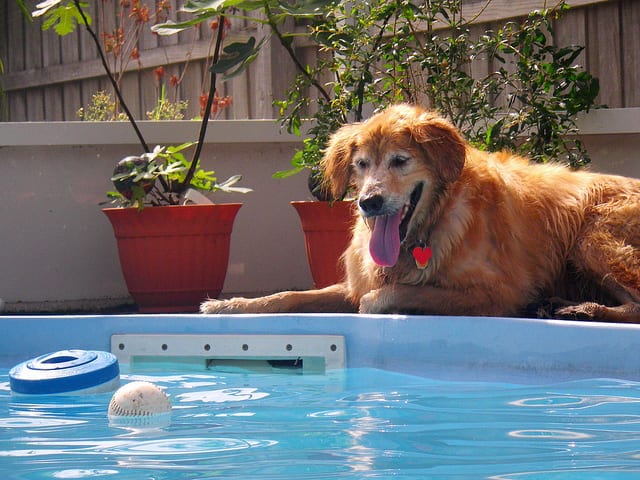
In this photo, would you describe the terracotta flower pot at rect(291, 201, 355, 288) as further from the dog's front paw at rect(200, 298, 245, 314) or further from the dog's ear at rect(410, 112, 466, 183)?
the dog's ear at rect(410, 112, 466, 183)

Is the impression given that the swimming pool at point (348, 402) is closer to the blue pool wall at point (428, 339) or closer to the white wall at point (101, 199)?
the blue pool wall at point (428, 339)

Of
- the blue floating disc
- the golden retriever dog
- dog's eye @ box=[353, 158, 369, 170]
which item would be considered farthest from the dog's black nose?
the blue floating disc

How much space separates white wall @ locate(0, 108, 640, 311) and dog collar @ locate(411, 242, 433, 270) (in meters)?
2.10

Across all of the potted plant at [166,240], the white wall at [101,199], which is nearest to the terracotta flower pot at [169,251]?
the potted plant at [166,240]

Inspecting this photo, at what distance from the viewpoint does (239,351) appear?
4145 millimetres

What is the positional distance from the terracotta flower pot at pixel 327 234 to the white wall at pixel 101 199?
0.91 m

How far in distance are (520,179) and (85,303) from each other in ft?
10.0

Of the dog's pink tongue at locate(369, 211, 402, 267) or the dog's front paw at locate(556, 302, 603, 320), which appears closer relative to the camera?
the dog's front paw at locate(556, 302, 603, 320)

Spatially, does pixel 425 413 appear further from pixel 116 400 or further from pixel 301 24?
pixel 301 24

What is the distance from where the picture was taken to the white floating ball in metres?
3.15

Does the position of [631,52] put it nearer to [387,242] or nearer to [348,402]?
[387,242]

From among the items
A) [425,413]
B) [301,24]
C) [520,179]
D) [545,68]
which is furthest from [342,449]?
[301,24]

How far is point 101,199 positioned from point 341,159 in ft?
7.78

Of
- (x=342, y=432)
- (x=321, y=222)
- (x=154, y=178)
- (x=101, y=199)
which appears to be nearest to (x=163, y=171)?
(x=154, y=178)
